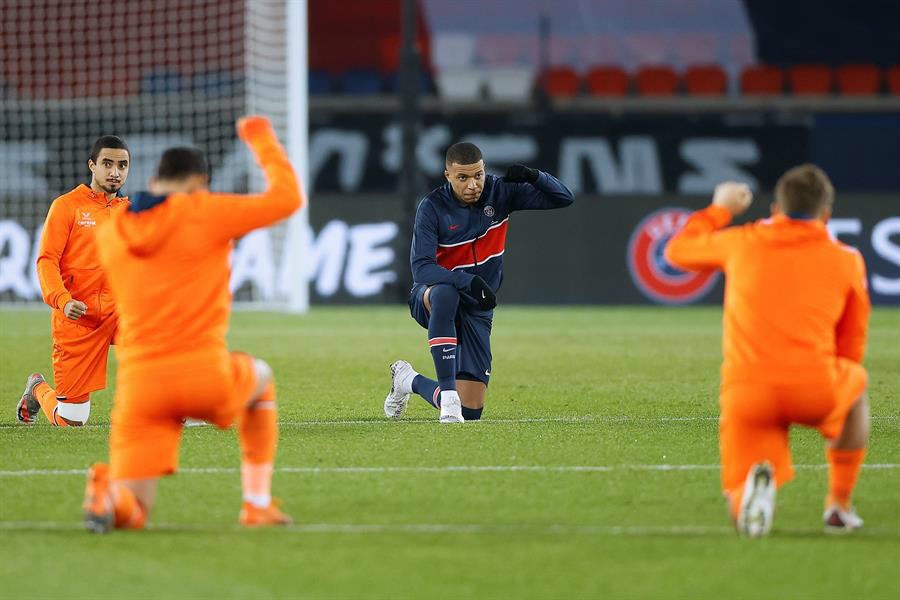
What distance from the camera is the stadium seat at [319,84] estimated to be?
77.7 feet

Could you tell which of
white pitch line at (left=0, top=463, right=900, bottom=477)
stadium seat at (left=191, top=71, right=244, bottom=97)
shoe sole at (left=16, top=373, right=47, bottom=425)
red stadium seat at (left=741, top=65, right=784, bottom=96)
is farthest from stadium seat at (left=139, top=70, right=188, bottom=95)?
white pitch line at (left=0, top=463, right=900, bottom=477)

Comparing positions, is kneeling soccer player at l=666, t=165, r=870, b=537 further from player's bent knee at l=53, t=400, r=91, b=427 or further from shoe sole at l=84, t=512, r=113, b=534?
player's bent knee at l=53, t=400, r=91, b=427

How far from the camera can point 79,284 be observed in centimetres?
830

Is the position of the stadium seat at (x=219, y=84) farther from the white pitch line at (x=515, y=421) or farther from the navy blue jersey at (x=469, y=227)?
the white pitch line at (x=515, y=421)

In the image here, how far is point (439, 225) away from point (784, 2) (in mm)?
17805

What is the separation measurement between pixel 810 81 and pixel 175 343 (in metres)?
20.4

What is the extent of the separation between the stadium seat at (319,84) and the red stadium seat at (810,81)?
7.30 m

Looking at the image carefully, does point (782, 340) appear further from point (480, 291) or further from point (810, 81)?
point (810, 81)

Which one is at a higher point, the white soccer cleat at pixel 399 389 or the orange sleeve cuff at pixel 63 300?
the orange sleeve cuff at pixel 63 300

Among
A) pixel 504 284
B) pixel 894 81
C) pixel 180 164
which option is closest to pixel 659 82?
pixel 894 81

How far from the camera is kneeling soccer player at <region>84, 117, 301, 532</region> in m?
4.92

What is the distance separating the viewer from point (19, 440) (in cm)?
750

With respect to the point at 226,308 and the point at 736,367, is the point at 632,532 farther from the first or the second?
the point at 226,308

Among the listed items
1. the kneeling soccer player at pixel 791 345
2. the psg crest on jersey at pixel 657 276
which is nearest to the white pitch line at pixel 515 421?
the kneeling soccer player at pixel 791 345
